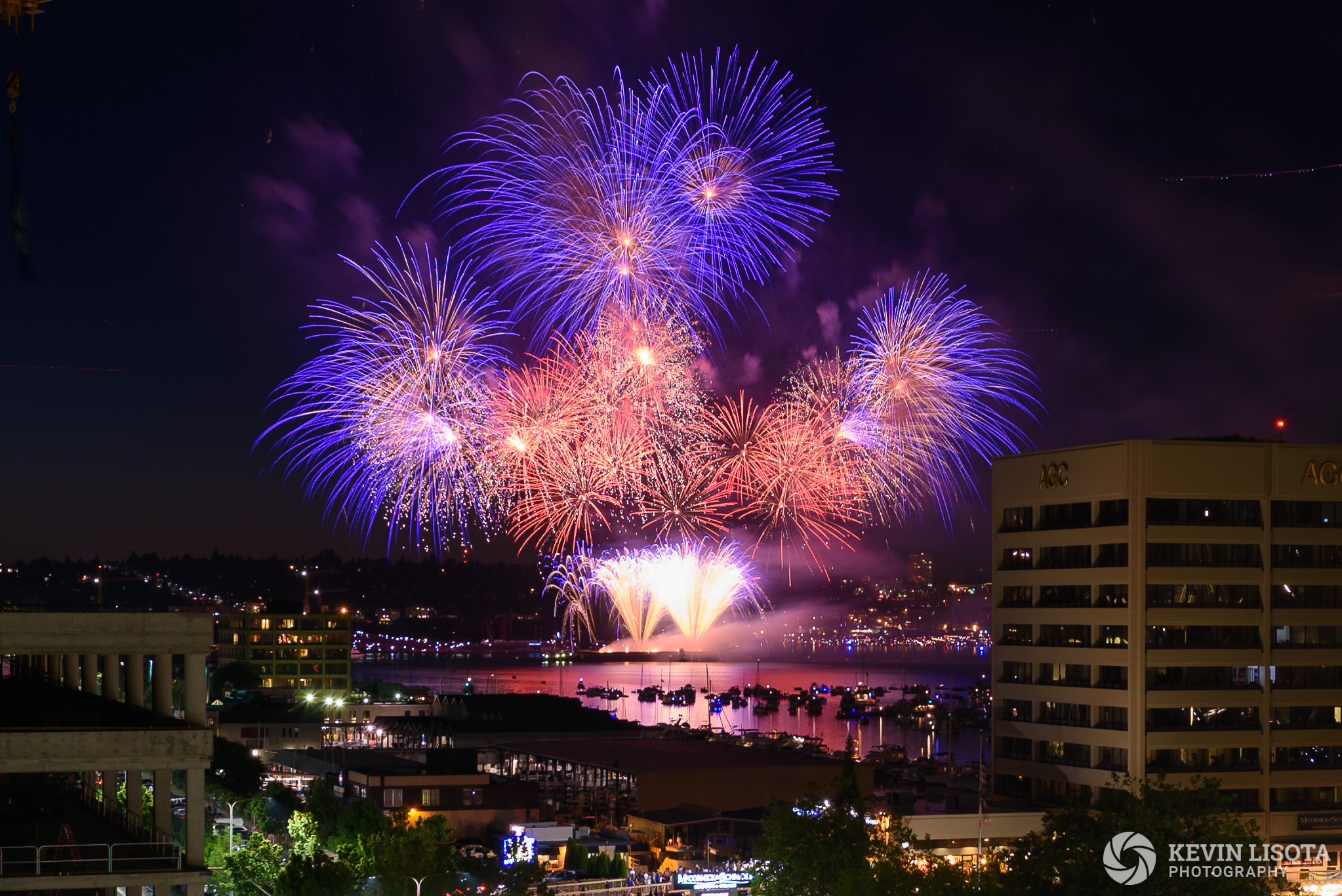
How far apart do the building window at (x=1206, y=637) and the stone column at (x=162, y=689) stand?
35.3 metres

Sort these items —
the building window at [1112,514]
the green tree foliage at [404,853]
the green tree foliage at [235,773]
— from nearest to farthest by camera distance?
the green tree foliage at [404,853]
the building window at [1112,514]
the green tree foliage at [235,773]

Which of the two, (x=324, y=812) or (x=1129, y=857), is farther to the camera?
(x=324, y=812)

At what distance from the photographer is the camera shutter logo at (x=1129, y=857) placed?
2991 cm

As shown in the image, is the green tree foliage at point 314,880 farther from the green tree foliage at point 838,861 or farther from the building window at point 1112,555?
the building window at point 1112,555

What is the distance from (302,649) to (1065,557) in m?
101

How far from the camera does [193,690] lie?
21.3 metres

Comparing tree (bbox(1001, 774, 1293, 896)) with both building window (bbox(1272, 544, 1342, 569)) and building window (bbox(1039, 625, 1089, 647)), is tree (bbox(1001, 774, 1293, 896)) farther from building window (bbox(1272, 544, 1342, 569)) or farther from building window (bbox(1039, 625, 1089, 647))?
building window (bbox(1272, 544, 1342, 569))

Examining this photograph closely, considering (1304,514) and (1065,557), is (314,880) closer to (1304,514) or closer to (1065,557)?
(1065,557)

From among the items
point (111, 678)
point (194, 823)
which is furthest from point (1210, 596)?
point (194, 823)

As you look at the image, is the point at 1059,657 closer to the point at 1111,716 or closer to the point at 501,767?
the point at 1111,716

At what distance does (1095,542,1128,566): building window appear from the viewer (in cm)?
4791

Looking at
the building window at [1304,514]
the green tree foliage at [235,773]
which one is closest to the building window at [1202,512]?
the building window at [1304,514]

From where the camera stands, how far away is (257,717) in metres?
92.6

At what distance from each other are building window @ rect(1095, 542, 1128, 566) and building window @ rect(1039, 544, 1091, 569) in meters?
0.50
